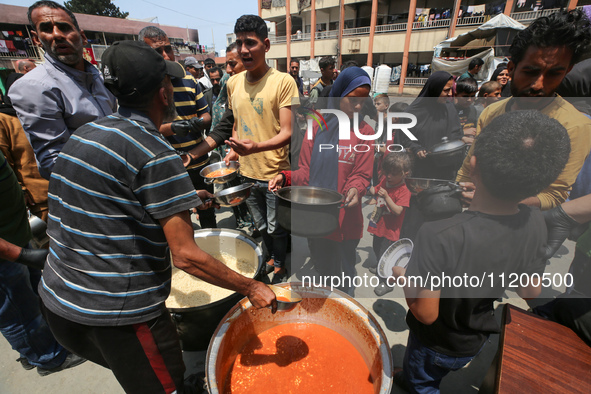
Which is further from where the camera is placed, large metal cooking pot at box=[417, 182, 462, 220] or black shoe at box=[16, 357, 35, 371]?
black shoe at box=[16, 357, 35, 371]

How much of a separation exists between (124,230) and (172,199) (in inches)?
10.8

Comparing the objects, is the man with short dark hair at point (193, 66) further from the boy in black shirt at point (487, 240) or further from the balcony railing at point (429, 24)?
the balcony railing at point (429, 24)

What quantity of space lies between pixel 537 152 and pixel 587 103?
4.96 ft

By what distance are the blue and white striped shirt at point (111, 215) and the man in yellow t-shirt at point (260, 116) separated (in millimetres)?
1222

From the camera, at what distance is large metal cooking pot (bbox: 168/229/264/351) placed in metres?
1.95

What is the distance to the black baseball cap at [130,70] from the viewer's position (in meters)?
1.13

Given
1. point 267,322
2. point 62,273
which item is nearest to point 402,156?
point 267,322

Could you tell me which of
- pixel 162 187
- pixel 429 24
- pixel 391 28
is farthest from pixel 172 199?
pixel 391 28

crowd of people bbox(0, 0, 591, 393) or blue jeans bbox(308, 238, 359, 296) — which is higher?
crowd of people bbox(0, 0, 591, 393)

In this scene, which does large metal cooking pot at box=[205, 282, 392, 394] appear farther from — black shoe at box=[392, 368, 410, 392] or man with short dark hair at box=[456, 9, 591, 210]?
man with short dark hair at box=[456, 9, 591, 210]

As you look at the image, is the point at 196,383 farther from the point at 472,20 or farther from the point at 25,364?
the point at 472,20

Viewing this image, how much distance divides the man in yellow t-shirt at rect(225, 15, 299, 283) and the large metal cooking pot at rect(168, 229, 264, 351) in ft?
1.27

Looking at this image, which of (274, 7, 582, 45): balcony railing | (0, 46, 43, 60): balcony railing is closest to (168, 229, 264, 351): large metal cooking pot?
(274, 7, 582, 45): balcony railing

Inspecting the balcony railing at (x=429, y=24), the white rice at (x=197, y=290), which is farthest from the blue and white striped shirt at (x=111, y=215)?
the balcony railing at (x=429, y=24)
